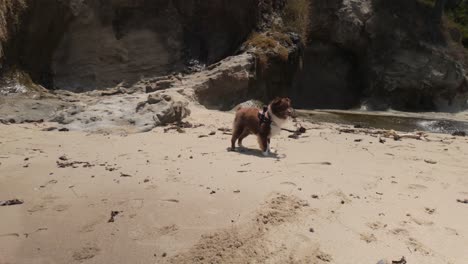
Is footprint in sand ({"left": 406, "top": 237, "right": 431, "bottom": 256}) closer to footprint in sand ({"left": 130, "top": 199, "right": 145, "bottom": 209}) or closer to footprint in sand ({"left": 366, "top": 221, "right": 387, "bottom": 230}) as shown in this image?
footprint in sand ({"left": 366, "top": 221, "right": 387, "bottom": 230})

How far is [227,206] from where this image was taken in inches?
147

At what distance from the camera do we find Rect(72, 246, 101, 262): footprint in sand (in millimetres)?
2953

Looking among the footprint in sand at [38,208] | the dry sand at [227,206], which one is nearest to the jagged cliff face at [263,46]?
the dry sand at [227,206]

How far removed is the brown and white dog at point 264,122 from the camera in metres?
6.29

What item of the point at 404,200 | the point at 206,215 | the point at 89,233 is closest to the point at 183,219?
the point at 206,215

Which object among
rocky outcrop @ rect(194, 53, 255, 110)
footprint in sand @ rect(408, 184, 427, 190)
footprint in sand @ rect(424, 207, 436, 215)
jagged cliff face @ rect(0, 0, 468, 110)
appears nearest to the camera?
footprint in sand @ rect(424, 207, 436, 215)

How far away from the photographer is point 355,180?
4.75m

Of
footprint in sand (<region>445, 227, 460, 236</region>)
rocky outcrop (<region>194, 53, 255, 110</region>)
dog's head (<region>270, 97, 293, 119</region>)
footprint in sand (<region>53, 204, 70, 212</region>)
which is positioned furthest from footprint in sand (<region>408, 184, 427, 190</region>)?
rocky outcrop (<region>194, 53, 255, 110</region>)

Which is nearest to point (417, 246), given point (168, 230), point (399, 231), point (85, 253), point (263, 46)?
point (399, 231)

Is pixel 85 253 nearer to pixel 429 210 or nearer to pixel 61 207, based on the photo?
pixel 61 207

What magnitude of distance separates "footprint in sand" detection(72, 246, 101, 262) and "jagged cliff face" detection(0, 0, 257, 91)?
10.8 m

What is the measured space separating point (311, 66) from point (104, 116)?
11552 millimetres

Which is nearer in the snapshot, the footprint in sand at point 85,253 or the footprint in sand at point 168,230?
the footprint in sand at point 85,253

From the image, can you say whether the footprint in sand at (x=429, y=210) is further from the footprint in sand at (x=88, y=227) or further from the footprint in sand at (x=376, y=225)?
the footprint in sand at (x=88, y=227)
